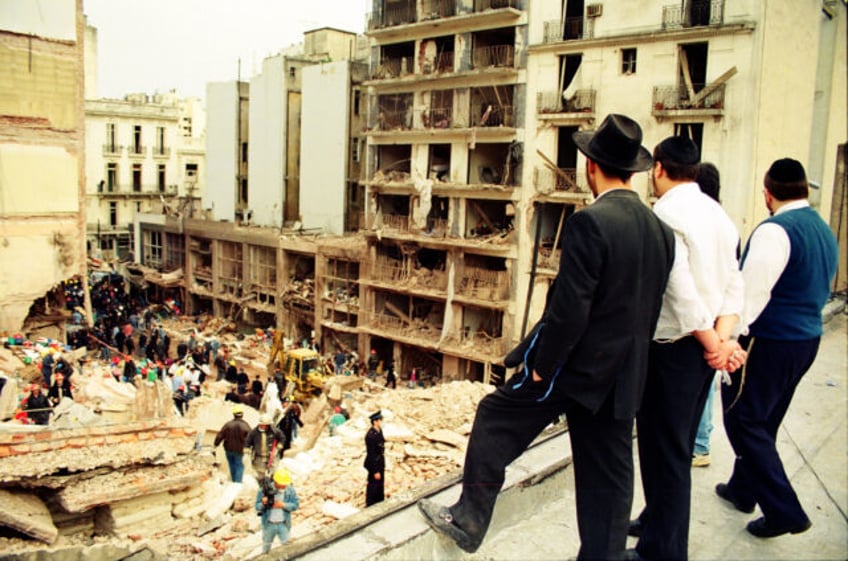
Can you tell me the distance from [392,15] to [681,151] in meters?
30.1

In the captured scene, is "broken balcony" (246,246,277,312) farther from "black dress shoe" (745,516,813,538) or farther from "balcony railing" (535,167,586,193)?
"black dress shoe" (745,516,813,538)

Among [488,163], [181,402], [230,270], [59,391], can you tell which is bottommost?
[181,402]

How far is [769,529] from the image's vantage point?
13.5 ft

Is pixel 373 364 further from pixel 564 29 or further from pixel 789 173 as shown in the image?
pixel 789 173

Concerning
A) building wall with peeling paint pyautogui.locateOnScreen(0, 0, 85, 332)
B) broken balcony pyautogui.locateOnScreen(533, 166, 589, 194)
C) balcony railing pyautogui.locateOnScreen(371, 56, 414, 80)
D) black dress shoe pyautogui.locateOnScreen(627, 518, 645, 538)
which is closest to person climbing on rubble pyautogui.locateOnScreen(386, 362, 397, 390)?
broken balcony pyautogui.locateOnScreen(533, 166, 589, 194)

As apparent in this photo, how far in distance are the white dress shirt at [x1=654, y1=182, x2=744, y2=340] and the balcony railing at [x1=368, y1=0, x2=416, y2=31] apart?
29164 mm

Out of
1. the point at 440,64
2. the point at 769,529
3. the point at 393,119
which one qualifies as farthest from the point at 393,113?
the point at 769,529

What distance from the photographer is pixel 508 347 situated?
1113 inches

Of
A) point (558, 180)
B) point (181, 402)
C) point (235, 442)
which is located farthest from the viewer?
point (558, 180)

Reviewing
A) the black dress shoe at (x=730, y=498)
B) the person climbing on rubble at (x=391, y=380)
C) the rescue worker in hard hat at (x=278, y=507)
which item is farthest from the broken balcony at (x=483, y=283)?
the black dress shoe at (x=730, y=498)

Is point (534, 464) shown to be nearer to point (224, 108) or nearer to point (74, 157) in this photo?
point (74, 157)

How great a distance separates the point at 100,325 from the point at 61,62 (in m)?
13.9

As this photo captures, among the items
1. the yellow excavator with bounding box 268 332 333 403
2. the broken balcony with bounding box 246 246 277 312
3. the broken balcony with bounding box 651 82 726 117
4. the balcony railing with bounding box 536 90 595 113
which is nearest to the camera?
the yellow excavator with bounding box 268 332 333 403

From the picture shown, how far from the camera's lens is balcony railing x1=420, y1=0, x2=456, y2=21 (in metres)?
29.3
